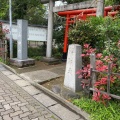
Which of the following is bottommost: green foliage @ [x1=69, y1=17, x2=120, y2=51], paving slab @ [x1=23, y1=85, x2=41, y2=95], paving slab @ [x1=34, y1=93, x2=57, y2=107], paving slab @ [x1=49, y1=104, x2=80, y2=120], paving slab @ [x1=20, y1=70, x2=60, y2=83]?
paving slab @ [x1=49, y1=104, x2=80, y2=120]

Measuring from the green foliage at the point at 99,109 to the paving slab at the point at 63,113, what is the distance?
26cm

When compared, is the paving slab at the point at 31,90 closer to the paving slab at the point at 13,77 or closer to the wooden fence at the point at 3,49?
the paving slab at the point at 13,77

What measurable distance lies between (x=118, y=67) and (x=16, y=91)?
2.85m

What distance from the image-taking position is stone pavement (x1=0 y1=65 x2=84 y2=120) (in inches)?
141

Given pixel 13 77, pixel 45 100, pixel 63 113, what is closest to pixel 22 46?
pixel 13 77

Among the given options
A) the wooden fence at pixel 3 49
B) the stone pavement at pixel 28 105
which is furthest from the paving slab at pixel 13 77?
the wooden fence at pixel 3 49

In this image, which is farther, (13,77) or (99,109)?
(13,77)

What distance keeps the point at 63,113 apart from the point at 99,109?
0.76 metres

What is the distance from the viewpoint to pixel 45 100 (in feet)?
14.3

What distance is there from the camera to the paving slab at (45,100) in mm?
4199

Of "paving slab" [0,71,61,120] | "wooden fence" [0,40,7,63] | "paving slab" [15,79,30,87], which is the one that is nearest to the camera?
"paving slab" [0,71,61,120]

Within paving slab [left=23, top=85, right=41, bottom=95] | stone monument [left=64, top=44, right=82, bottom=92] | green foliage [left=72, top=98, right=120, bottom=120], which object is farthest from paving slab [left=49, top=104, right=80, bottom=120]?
paving slab [left=23, top=85, right=41, bottom=95]

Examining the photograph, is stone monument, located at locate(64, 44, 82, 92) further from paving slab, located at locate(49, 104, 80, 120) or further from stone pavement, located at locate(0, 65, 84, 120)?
paving slab, located at locate(49, 104, 80, 120)

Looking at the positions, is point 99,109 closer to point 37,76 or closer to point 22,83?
point 22,83
